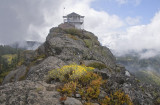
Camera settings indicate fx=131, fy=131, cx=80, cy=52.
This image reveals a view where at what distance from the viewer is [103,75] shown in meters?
10.1

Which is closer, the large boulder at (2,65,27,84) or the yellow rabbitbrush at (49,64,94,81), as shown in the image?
the yellow rabbitbrush at (49,64,94,81)

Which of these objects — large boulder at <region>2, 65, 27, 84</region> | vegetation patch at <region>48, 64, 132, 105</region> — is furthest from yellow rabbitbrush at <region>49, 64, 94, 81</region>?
large boulder at <region>2, 65, 27, 84</region>

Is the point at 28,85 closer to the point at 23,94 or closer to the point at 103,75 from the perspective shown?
the point at 23,94

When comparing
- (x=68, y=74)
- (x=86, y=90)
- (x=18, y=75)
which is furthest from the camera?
(x=18, y=75)

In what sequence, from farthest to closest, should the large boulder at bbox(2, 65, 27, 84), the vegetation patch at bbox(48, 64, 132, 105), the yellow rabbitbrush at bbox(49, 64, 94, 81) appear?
1. the large boulder at bbox(2, 65, 27, 84)
2. the yellow rabbitbrush at bbox(49, 64, 94, 81)
3. the vegetation patch at bbox(48, 64, 132, 105)

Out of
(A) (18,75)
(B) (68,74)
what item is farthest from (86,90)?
(A) (18,75)

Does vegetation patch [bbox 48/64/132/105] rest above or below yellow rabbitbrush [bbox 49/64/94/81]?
below

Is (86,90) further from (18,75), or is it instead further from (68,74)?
(18,75)

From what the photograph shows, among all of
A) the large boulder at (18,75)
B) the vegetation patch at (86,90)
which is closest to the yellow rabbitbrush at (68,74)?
the vegetation patch at (86,90)

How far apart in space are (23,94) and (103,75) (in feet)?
18.9

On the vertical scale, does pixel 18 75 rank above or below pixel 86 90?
below

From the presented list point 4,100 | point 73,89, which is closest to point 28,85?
point 4,100

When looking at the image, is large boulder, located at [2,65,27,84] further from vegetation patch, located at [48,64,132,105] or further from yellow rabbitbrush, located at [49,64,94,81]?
vegetation patch, located at [48,64,132,105]

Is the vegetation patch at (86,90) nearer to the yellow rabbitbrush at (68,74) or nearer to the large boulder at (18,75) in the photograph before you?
the yellow rabbitbrush at (68,74)
